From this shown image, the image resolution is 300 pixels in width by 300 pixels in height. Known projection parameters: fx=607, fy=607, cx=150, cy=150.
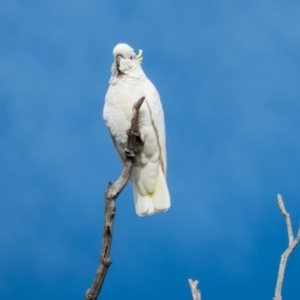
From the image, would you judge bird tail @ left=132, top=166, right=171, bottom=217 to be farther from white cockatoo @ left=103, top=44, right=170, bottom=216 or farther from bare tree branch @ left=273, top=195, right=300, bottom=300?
bare tree branch @ left=273, top=195, right=300, bottom=300

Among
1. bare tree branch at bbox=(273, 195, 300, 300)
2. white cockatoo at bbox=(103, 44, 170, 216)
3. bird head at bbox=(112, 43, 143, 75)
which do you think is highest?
bird head at bbox=(112, 43, 143, 75)

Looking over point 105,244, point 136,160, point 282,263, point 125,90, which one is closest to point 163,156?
point 136,160

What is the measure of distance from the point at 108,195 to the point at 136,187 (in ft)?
1.39

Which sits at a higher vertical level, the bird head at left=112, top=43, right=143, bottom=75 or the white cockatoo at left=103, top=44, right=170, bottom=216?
the bird head at left=112, top=43, right=143, bottom=75

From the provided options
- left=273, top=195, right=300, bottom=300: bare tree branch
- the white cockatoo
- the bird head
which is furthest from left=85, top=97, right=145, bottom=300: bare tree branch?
left=273, top=195, right=300, bottom=300: bare tree branch

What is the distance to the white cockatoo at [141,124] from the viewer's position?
8.36ft

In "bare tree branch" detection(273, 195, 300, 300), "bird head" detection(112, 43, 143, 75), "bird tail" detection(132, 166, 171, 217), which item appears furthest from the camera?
"bird tail" detection(132, 166, 171, 217)

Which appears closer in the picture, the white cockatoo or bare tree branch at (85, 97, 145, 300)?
bare tree branch at (85, 97, 145, 300)

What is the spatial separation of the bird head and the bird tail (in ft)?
1.51

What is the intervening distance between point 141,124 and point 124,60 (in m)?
0.28

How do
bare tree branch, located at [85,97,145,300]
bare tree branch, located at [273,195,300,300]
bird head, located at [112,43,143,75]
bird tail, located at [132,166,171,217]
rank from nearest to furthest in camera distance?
bare tree branch, located at [273,195,300,300], bare tree branch, located at [85,97,145,300], bird head, located at [112,43,143,75], bird tail, located at [132,166,171,217]

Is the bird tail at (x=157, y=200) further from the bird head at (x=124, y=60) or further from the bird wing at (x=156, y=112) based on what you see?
the bird head at (x=124, y=60)

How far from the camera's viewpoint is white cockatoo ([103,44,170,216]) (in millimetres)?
2549

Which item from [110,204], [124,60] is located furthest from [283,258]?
[124,60]
